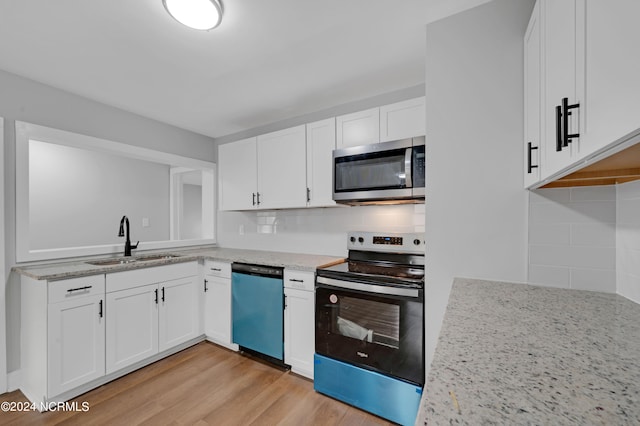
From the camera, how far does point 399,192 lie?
1.96 m

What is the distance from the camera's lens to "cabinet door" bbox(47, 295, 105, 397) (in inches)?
73.4

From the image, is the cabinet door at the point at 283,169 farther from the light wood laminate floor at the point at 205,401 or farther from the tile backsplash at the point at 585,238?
the tile backsplash at the point at 585,238

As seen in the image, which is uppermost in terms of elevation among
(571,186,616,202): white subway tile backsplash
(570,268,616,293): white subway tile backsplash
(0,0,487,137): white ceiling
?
(0,0,487,137): white ceiling

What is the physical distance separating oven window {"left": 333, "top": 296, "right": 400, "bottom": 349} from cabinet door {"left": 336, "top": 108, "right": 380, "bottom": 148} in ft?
4.12

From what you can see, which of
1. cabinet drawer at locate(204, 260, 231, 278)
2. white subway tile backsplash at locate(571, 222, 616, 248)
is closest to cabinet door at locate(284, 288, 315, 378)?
cabinet drawer at locate(204, 260, 231, 278)

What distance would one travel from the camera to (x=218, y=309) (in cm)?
277

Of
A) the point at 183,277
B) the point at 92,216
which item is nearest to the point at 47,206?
the point at 92,216

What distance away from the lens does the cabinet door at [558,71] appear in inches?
31.0

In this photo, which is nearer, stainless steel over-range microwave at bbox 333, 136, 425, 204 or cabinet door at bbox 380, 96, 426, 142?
stainless steel over-range microwave at bbox 333, 136, 425, 204

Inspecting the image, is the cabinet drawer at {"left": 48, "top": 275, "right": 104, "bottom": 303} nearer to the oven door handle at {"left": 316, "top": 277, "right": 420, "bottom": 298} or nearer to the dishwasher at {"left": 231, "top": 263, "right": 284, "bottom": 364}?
the dishwasher at {"left": 231, "top": 263, "right": 284, "bottom": 364}

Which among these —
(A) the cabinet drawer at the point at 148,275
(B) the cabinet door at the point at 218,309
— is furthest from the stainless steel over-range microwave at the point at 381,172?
(A) the cabinet drawer at the point at 148,275

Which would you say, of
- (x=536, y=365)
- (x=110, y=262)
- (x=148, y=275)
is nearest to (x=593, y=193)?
(x=536, y=365)

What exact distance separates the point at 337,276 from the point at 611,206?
149cm

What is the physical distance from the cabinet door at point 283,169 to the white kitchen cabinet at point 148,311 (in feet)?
3.59
